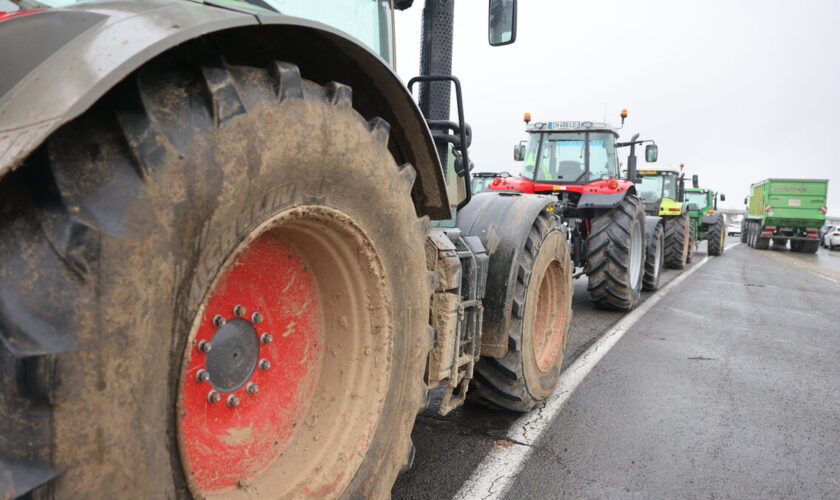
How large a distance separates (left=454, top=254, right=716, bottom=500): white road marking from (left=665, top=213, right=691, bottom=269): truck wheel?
9.85 meters

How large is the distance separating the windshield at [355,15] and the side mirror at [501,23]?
54 cm

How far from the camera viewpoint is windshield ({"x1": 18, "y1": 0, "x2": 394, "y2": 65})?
7.56 feet

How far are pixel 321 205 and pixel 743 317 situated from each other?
8.00 metres

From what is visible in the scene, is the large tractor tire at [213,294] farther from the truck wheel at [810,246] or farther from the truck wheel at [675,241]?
the truck wheel at [810,246]

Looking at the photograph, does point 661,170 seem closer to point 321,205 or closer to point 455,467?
point 455,467

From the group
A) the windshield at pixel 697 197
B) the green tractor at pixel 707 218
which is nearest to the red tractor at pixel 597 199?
the green tractor at pixel 707 218

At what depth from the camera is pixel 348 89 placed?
1.76 metres

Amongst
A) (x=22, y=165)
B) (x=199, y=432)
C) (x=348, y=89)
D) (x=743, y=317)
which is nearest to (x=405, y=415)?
(x=199, y=432)

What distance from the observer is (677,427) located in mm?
3875

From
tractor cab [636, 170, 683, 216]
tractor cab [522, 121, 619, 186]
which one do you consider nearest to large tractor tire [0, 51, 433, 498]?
tractor cab [522, 121, 619, 186]

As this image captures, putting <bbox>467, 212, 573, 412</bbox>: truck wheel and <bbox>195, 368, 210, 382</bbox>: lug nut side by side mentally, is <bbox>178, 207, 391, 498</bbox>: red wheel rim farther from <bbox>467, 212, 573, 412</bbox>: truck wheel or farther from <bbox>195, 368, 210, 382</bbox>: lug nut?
<bbox>467, 212, 573, 412</bbox>: truck wheel

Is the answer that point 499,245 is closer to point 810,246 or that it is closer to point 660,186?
point 660,186

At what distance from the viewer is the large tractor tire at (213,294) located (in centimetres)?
108

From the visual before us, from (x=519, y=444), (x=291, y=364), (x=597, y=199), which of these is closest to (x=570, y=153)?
(x=597, y=199)
